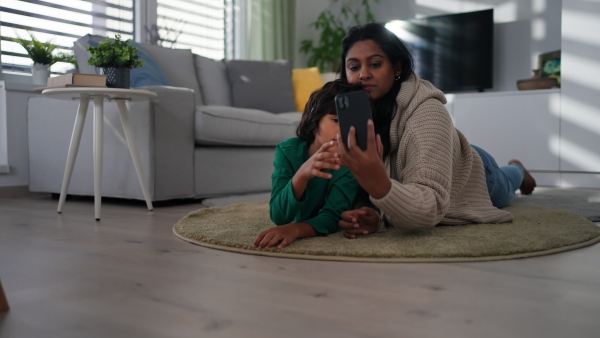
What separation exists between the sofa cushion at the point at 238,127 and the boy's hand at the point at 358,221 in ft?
4.22

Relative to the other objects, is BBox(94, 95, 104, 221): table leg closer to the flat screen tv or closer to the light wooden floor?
the light wooden floor

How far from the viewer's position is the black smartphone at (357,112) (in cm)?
115

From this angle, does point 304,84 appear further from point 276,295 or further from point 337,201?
point 276,295

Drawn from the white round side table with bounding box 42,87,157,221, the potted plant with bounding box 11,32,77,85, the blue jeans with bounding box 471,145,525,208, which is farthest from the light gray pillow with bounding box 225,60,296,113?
the blue jeans with bounding box 471,145,525,208

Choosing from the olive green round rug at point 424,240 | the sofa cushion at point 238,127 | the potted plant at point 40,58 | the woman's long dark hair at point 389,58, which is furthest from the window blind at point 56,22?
the woman's long dark hair at point 389,58

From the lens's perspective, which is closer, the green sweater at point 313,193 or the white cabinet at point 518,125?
the green sweater at point 313,193

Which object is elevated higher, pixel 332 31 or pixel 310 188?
pixel 332 31

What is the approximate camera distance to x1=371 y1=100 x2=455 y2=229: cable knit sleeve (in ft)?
4.21

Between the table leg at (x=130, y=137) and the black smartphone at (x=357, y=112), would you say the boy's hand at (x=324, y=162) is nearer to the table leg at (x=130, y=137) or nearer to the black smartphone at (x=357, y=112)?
the black smartphone at (x=357, y=112)

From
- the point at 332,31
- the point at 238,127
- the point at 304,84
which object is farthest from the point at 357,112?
the point at 332,31

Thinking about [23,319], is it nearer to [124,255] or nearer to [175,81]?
[124,255]

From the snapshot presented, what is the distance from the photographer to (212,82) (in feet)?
11.7

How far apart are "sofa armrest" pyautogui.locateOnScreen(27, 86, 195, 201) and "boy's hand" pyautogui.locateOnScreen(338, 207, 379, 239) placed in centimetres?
121

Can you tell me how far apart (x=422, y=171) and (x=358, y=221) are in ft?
0.71
